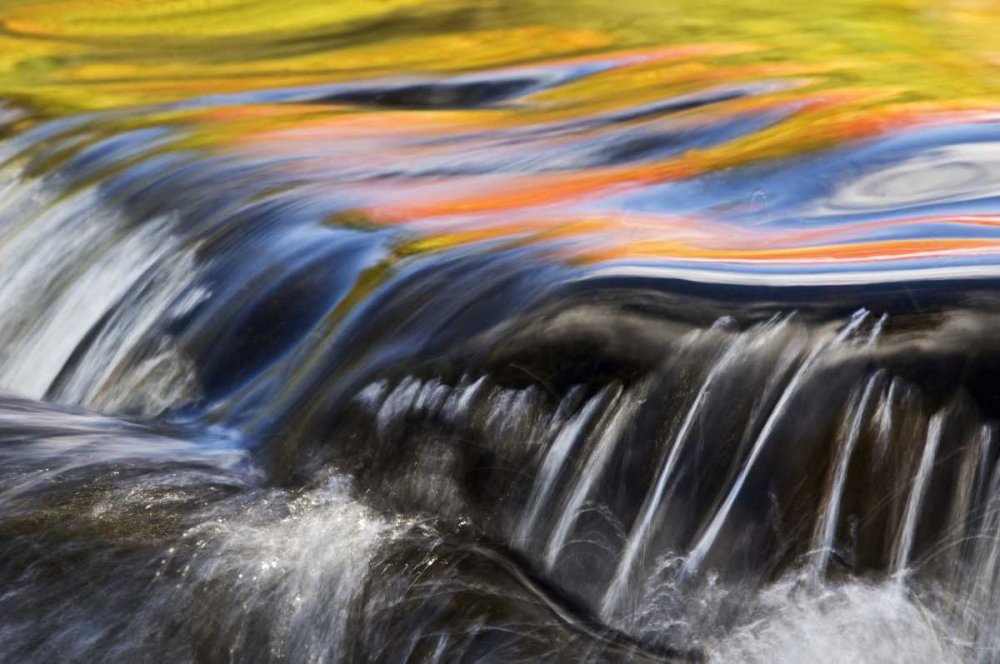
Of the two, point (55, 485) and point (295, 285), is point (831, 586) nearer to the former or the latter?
point (55, 485)

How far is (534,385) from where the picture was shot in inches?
110

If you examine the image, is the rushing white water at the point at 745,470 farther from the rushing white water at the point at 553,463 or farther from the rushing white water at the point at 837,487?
the rushing white water at the point at 553,463

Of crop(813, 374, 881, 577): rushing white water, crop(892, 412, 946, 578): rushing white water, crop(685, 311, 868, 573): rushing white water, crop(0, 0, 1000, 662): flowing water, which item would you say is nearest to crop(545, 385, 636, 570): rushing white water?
crop(0, 0, 1000, 662): flowing water

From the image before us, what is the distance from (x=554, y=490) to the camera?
2686 millimetres

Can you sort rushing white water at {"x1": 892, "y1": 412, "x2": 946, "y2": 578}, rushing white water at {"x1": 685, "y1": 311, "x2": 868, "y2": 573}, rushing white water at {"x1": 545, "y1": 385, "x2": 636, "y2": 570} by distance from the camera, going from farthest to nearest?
rushing white water at {"x1": 545, "y1": 385, "x2": 636, "y2": 570} < rushing white water at {"x1": 685, "y1": 311, "x2": 868, "y2": 573} < rushing white water at {"x1": 892, "y1": 412, "x2": 946, "y2": 578}

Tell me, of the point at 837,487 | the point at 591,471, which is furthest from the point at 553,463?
the point at 837,487

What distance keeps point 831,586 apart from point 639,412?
44 centimetres

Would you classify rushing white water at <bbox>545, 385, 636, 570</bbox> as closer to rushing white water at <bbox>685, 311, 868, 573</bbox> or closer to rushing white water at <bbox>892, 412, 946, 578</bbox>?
rushing white water at <bbox>685, 311, 868, 573</bbox>

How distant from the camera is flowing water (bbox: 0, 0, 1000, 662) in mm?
2461

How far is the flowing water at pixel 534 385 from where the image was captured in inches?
96.9

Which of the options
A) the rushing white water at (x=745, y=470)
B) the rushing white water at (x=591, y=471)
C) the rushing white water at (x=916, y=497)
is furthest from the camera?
the rushing white water at (x=591, y=471)

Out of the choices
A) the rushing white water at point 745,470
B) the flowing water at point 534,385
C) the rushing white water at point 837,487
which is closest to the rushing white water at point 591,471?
the flowing water at point 534,385

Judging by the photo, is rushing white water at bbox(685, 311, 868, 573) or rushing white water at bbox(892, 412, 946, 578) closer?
rushing white water at bbox(892, 412, 946, 578)

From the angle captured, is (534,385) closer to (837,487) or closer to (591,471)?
(591,471)
